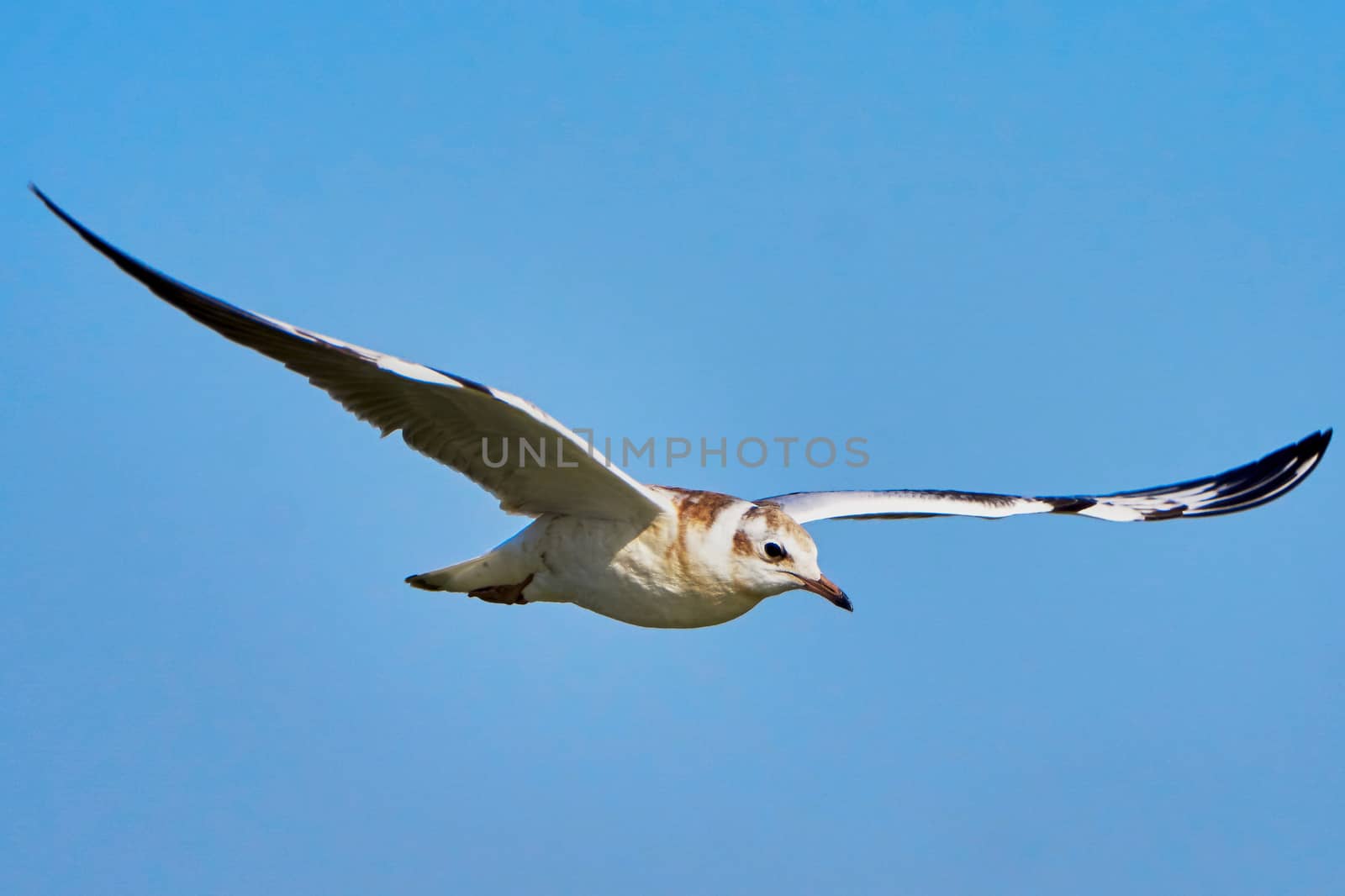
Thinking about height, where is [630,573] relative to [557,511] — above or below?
below

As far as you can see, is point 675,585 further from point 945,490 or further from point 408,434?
point 945,490

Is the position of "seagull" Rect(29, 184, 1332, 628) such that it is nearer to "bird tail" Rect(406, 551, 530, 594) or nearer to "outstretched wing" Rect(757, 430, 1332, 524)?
"bird tail" Rect(406, 551, 530, 594)

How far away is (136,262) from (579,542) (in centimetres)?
304

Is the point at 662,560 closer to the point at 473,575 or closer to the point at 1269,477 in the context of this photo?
the point at 473,575

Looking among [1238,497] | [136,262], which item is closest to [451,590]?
[136,262]

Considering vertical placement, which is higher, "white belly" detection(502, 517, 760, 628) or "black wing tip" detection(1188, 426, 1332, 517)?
"black wing tip" detection(1188, 426, 1332, 517)

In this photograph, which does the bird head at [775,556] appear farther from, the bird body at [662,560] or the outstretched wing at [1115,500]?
the outstretched wing at [1115,500]

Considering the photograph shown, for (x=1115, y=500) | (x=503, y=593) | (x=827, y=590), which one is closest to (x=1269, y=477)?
(x=1115, y=500)

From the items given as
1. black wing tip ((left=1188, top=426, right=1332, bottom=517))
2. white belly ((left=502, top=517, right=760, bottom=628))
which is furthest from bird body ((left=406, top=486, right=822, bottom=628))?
black wing tip ((left=1188, top=426, right=1332, bottom=517))

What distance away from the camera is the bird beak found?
7.34m

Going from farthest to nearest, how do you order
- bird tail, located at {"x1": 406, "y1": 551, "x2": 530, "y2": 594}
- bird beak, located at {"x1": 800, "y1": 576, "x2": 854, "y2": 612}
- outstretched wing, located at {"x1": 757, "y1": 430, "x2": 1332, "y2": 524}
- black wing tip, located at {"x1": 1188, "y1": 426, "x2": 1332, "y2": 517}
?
black wing tip, located at {"x1": 1188, "y1": 426, "x2": 1332, "y2": 517}, outstretched wing, located at {"x1": 757, "y1": 430, "x2": 1332, "y2": 524}, bird tail, located at {"x1": 406, "y1": 551, "x2": 530, "y2": 594}, bird beak, located at {"x1": 800, "y1": 576, "x2": 854, "y2": 612}

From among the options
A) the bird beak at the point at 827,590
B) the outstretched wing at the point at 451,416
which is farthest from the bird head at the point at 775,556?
the outstretched wing at the point at 451,416

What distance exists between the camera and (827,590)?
291 inches

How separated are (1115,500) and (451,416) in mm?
6387
